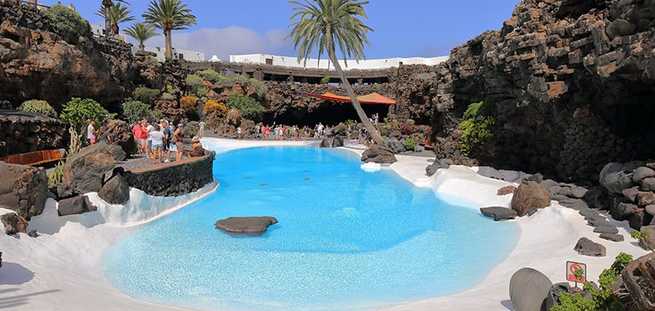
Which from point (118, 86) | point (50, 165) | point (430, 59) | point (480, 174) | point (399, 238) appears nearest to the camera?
point (399, 238)

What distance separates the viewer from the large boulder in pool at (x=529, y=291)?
573cm

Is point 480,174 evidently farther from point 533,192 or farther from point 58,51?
point 58,51

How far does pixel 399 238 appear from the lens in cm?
1116

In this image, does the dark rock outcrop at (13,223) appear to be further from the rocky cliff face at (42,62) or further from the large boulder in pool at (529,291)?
the rocky cliff face at (42,62)

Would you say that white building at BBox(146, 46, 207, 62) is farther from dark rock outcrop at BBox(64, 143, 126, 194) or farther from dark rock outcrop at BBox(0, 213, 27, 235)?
dark rock outcrop at BBox(0, 213, 27, 235)

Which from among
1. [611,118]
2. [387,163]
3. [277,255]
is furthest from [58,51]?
[611,118]

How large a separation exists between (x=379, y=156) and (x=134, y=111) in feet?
57.8

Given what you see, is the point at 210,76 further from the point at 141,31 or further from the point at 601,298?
the point at 601,298

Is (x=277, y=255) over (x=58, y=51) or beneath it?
beneath

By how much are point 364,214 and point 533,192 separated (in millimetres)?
5024

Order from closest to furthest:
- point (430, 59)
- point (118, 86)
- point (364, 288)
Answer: point (364, 288) → point (118, 86) → point (430, 59)

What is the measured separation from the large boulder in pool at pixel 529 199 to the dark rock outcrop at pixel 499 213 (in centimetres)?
20

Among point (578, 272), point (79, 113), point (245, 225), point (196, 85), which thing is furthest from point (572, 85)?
point (196, 85)

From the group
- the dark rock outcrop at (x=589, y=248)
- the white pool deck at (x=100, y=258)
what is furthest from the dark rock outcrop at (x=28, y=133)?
the dark rock outcrop at (x=589, y=248)
